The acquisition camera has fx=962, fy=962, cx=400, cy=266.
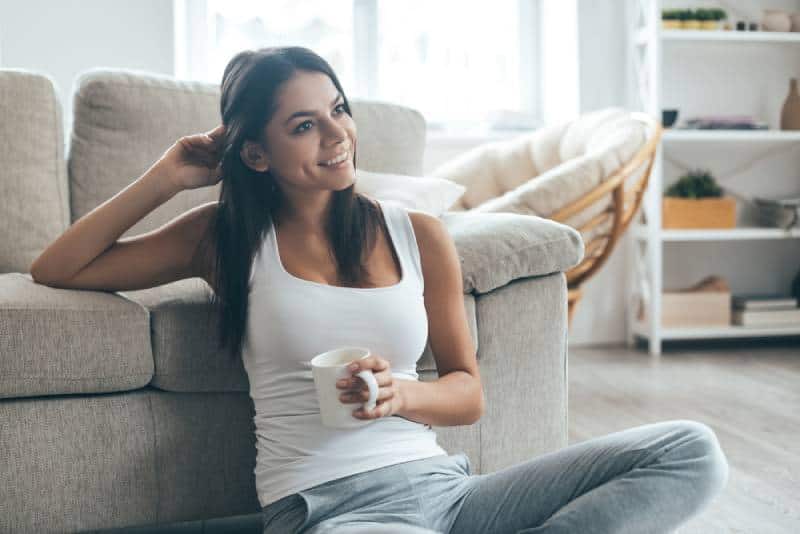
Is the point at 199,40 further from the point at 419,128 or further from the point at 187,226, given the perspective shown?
the point at 187,226

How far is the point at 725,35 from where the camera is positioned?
386 centimetres

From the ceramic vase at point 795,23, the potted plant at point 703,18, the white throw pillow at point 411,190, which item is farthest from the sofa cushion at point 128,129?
the ceramic vase at point 795,23

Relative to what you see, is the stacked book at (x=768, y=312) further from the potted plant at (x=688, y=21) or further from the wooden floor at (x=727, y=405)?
the potted plant at (x=688, y=21)

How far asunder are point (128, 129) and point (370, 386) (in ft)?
4.56

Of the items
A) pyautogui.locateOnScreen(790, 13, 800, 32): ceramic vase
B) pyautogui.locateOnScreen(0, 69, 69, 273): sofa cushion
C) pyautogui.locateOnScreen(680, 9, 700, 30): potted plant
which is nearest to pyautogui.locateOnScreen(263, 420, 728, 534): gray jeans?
pyautogui.locateOnScreen(0, 69, 69, 273): sofa cushion

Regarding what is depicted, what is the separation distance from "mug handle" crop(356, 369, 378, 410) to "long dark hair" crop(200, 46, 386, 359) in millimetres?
306

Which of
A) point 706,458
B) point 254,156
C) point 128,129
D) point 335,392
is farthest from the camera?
point 128,129

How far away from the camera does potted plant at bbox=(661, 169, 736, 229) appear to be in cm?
391

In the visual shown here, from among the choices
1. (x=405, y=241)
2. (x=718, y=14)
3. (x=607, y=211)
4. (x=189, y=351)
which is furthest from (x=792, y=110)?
(x=189, y=351)

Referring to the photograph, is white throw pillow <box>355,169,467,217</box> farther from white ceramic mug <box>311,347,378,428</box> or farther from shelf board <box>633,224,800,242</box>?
shelf board <box>633,224,800,242</box>

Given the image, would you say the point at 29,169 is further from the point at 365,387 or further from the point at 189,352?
the point at 365,387

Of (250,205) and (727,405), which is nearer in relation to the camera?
(250,205)

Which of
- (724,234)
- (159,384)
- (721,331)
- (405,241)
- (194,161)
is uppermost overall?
(194,161)

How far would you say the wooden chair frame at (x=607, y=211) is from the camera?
112 inches
